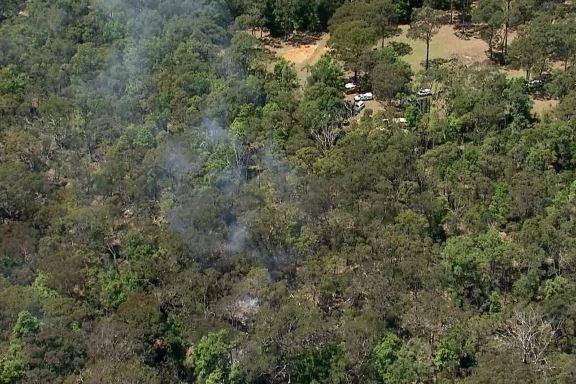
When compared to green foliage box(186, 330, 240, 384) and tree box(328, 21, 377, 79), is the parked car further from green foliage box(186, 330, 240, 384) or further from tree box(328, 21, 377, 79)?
green foliage box(186, 330, 240, 384)

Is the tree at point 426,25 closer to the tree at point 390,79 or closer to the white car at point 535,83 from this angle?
the tree at point 390,79

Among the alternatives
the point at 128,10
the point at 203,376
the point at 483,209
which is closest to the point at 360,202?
the point at 483,209

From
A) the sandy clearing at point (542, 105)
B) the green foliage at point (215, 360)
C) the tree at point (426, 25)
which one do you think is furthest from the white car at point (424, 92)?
the green foliage at point (215, 360)

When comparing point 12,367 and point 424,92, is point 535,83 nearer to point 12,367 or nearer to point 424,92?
point 424,92

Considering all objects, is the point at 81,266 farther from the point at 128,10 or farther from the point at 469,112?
the point at 128,10

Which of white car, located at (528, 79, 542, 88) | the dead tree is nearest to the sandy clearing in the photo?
white car, located at (528, 79, 542, 88)

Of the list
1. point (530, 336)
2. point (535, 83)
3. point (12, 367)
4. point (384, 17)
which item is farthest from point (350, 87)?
point (12, 367)

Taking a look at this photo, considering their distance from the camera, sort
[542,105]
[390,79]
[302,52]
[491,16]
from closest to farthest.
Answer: [542,105] < [390,79] < [491,16] < [302,52]
